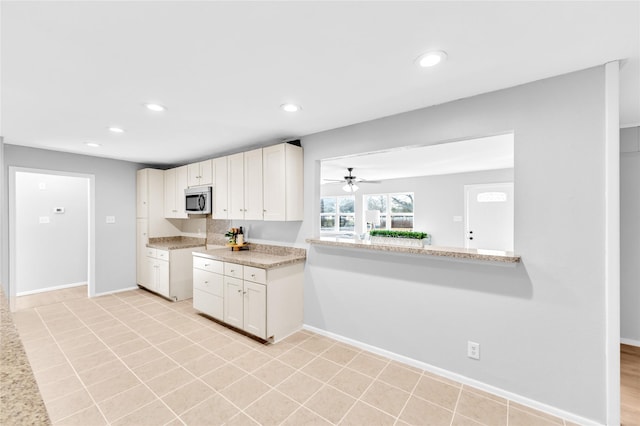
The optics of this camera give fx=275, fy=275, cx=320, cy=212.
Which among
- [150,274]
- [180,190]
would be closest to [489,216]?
[180,190]

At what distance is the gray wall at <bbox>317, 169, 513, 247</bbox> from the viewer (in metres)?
5.84

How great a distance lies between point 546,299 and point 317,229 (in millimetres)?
2158

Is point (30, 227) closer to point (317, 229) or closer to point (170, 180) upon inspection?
point (170, 180)

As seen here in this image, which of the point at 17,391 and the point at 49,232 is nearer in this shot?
the point at 17,391

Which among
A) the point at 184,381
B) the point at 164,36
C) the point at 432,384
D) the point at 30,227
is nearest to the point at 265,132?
the point at 164,36

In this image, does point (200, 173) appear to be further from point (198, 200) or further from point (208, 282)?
point (208, 282)

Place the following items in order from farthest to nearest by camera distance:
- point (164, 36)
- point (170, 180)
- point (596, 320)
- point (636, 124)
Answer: point (170, 180) → point (636, 124) → point (596, 320) → point (164, 36)

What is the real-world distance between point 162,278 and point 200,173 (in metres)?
1.80

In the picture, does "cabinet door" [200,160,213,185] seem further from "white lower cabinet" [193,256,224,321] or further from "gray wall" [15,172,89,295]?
"gray wall" [15,172,89,295]

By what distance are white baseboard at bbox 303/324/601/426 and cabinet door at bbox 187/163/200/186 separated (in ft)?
9.66

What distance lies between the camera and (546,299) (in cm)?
191

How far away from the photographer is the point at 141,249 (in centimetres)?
486

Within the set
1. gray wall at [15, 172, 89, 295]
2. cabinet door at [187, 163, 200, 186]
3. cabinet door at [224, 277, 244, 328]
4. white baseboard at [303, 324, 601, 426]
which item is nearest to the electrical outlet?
white baseboard at [303, 324, 601, 426]

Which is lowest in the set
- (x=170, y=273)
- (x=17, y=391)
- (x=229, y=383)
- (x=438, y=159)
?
(x=229, y=383)
